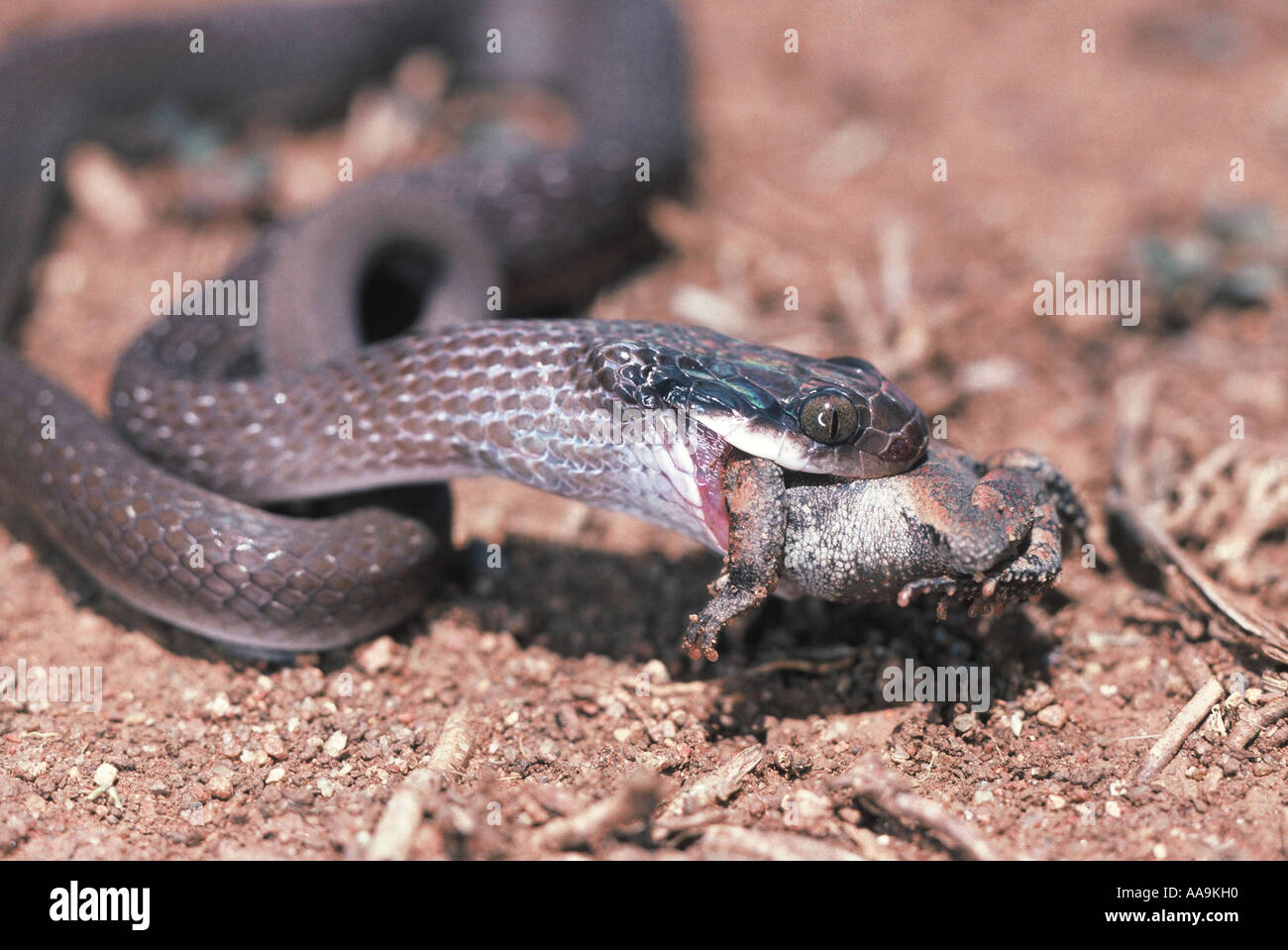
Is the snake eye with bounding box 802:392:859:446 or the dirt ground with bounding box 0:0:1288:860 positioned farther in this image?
the dirt ground with bounding box 0:0:1288:860

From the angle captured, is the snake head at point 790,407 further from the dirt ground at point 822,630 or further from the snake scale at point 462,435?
the dirt ground at point 822,630

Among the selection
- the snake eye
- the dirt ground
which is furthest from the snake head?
the dirt ground

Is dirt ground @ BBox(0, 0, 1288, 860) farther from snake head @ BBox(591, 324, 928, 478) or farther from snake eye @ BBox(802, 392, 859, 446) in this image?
snake eye @ BBox(802, 392, 859, 446)

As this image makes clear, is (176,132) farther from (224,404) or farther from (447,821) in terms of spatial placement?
(447,821)

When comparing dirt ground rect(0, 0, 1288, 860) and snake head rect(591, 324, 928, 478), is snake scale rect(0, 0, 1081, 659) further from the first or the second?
dirt ground rect(0, 0, 1288, 860)

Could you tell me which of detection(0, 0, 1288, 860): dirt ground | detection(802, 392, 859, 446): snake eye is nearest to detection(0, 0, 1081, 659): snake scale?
detection(802, 392, 859, 446): snake eye

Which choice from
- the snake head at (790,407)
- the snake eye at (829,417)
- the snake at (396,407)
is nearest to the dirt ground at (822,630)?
the snake at (396,407)

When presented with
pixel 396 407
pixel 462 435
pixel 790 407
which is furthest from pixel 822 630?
pixel 396 407

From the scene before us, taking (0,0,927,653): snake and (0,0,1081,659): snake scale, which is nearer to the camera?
(0,0,1081,659): snake scale
